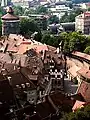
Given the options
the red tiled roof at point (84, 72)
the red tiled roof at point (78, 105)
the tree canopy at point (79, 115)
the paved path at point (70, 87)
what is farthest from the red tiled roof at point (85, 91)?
the red tiled roof at point (84, 72)

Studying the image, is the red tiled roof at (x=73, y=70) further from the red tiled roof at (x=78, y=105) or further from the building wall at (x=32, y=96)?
the red tiled roof at (x=78, y=105)

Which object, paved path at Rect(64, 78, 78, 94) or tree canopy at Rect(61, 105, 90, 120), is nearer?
tree canopy at Rect(61, 105, 90, 120)

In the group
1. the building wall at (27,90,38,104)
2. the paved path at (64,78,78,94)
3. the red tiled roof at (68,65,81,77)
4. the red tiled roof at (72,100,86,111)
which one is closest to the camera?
the red tiled roof at (72,100,86,111)

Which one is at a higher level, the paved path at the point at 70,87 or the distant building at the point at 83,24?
the paved path at the point at 70,87

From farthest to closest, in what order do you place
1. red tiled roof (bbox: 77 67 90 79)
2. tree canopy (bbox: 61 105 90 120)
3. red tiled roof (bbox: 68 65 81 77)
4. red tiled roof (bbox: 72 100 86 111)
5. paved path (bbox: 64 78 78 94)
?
red tiled roof (bbox: 68 65 81 77)
red tiled roof (bbox: 77 67 90 79)
paved path (bbox: 64 78 78 94)
red tiled roof (bbox: 72 100 86 111)
tree canopy (bbox: 61 105 90 120)

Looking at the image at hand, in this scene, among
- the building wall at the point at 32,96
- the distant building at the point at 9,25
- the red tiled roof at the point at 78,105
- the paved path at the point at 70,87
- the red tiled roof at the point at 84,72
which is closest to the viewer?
the red tiled roof at the point at 78,105

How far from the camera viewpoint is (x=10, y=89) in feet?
144

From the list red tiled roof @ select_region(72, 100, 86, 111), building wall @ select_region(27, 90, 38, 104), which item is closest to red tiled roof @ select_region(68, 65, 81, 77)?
building wall @ select_region(27, 90, 38, 104)

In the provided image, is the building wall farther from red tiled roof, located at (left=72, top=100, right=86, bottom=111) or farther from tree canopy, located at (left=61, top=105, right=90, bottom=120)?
tree canopy, located at (left=61, top=105, right=90, bottom=120)

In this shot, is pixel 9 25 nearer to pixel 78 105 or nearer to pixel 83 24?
pixel 83 24

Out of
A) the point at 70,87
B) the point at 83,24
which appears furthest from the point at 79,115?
the point at 83,24

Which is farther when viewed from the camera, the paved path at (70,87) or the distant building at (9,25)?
the distant building at (9,25)

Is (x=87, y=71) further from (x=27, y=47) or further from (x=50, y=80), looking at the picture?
(x=27, y=47)

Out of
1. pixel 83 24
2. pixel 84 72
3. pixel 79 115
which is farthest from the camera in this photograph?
pixel 83 24
